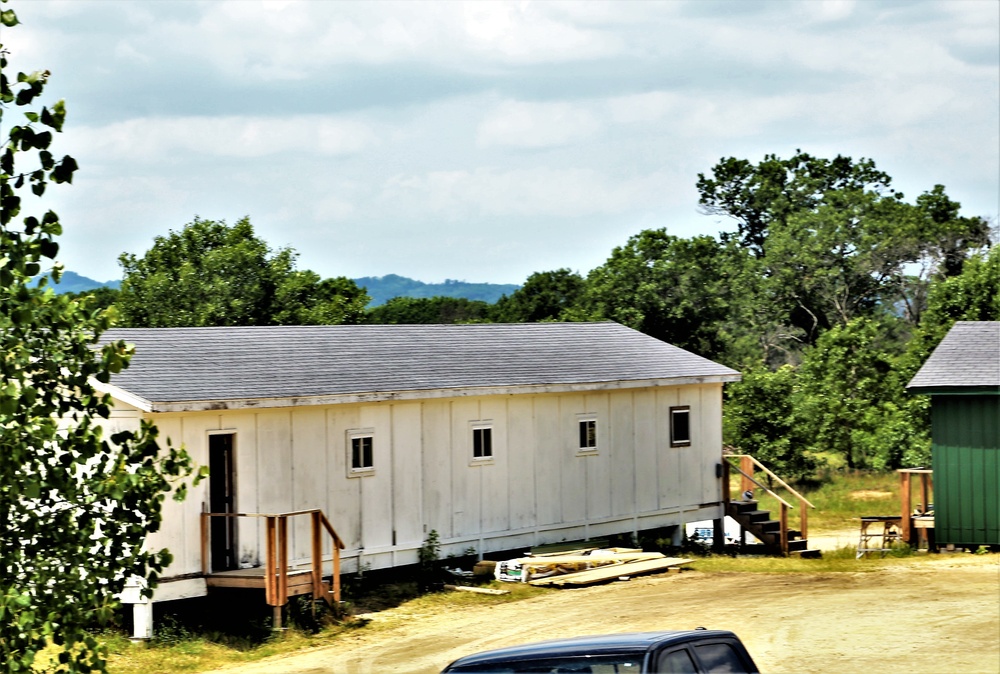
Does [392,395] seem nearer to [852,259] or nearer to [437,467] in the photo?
[437,467]

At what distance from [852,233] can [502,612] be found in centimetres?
5091

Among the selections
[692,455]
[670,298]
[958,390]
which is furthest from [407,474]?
[670,298]

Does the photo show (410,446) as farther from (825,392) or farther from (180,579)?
(825,392)

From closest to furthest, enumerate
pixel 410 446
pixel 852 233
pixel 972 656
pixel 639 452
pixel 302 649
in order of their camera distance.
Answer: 1. pixel 972 656
2. pixel 302 649
3. pixel 410 446
4. pixel 639 452
5. pixel 852 233

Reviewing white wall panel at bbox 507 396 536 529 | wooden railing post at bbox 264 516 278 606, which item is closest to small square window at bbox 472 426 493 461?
white wall panel at bbox 507 396 536 529

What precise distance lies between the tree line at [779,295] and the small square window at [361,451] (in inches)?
844

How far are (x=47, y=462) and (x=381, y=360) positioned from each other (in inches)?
668

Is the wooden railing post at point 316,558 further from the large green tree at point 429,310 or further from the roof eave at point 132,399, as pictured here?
the large green tree at point 429,310

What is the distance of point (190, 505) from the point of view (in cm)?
2045

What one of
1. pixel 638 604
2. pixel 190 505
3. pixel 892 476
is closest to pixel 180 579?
pixel 190 505

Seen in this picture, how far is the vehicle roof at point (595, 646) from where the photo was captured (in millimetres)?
8000

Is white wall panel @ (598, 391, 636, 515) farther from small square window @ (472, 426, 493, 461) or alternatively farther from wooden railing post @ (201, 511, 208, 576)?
wooden railing post @ (201, 511, 208, 576)

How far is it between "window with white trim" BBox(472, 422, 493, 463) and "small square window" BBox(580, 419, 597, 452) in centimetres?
250

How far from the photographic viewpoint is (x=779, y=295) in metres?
67.5
